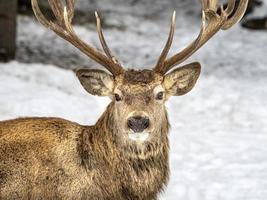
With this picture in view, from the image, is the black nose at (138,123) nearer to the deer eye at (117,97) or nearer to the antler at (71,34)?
the deer eye at (117,97)

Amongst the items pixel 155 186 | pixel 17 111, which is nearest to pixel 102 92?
pixel 155 186

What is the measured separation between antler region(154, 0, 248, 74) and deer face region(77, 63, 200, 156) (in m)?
0.11

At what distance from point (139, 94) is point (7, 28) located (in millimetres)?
6879

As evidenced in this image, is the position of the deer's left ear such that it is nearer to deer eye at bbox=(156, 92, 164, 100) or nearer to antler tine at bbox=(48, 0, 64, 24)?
deer eye at bbox=(156, 92, 164, 100)

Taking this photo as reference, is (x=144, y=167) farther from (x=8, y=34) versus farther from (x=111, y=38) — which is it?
(x=111, y=38)

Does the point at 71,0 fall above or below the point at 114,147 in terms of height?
above

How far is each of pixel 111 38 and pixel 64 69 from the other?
282 cm

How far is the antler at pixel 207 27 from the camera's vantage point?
20.4ft

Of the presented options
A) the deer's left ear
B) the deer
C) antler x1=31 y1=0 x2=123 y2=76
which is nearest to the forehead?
the deer

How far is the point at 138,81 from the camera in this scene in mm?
6039

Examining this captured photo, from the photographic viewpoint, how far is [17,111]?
9.86 m

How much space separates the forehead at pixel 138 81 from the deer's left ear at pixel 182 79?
23 cm

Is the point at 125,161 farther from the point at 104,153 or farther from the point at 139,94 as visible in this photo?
the point at 139,94

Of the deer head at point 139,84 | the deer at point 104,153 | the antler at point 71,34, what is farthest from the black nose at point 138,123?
the antler at point 71,34
